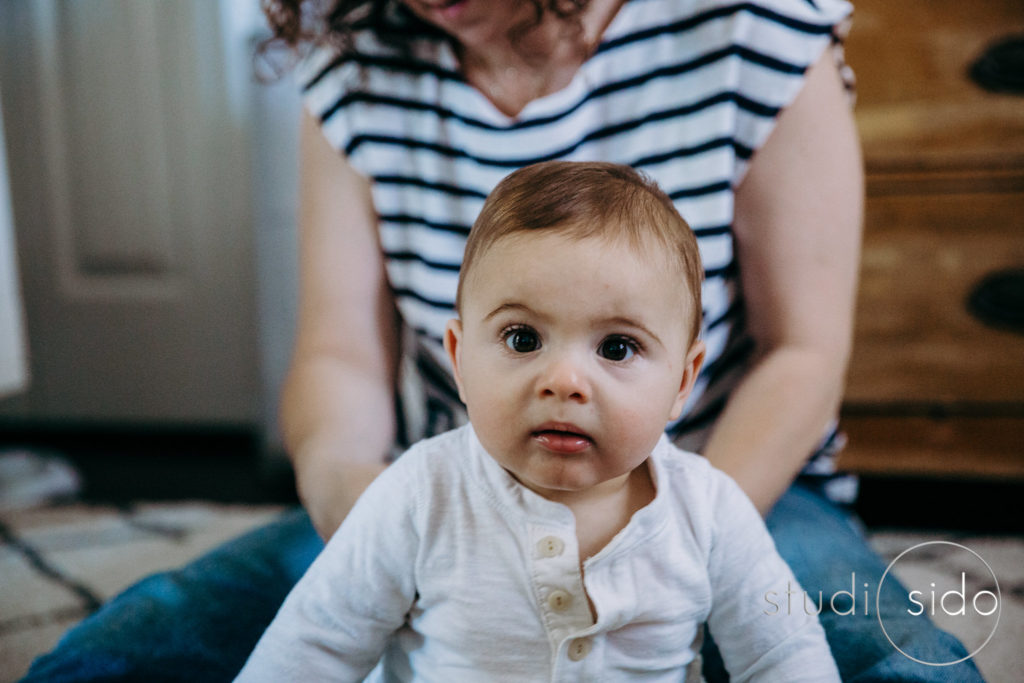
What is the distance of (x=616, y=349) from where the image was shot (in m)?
0.44

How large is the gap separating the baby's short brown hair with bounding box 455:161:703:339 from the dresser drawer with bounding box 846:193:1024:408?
789 millimetres

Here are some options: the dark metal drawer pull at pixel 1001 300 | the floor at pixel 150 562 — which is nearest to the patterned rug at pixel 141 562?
the floor at pixel 150 562

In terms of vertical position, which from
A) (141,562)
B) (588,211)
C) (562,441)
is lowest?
(141,562)

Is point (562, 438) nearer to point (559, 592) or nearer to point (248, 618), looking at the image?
point (559, 592)

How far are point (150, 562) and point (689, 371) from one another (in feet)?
2.95

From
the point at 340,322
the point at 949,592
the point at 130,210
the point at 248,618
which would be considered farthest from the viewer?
the point at 130,210

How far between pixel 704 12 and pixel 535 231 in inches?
14.1

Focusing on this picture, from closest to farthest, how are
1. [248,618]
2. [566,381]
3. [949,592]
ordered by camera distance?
[566,381] → [248,618] → [949,592]

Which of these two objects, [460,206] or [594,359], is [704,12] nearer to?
[460,206]

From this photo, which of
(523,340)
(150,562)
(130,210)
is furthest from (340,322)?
(130,210)

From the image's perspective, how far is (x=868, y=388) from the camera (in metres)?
1.19

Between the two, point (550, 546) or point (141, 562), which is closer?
point (550, 546)

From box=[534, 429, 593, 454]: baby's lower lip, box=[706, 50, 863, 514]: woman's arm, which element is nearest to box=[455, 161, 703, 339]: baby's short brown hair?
box=[534, 429, 593, 454]: baby's lower lip

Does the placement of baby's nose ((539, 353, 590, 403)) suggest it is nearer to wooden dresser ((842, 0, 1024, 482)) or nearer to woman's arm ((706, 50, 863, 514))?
woman's arm ((706, 50, 863, 514))
